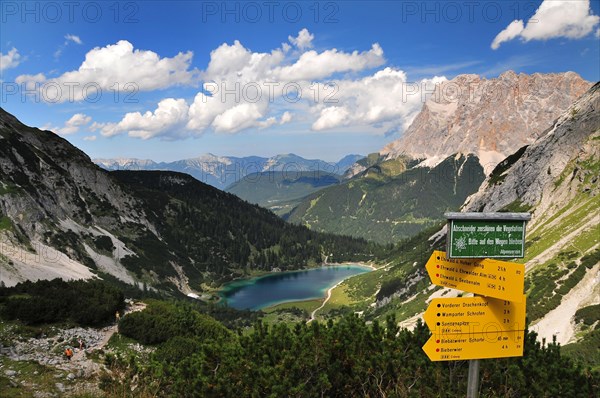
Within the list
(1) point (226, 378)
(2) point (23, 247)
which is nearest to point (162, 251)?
(2) point (23, 247)

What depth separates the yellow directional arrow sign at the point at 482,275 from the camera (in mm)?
7328

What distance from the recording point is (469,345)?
24.8 feet

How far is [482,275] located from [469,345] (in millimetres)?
1278

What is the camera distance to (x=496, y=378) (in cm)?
1198

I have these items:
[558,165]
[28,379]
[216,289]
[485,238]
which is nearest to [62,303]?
[28,379]

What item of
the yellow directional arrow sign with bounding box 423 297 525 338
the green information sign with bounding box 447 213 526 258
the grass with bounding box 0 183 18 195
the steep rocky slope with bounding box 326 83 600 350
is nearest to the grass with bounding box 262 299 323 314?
the steep rocky slope with bounding box 326 83 600 350

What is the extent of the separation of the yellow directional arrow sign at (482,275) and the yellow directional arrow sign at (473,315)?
0.83 feet

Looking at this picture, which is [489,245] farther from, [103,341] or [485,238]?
[103,341]

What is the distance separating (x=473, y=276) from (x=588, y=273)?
64.0 m

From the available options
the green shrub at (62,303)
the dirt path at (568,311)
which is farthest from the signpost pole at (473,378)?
the dirt path at (568,311)

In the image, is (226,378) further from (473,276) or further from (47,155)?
(47,155)

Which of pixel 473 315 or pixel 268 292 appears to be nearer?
pixel 473 315

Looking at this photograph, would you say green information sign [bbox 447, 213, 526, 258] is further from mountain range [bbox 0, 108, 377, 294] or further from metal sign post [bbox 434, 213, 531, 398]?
mountain range [bbox 0, 108, 377, 294]

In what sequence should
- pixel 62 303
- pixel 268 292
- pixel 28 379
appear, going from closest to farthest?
1. pixel 28 379
2. pixel 62 303
3. pixel 268 292
